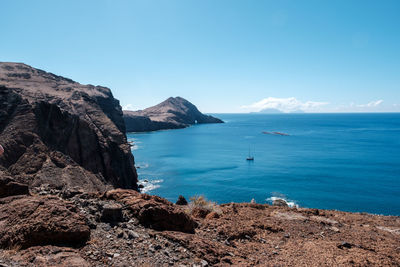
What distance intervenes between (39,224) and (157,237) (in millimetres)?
3135

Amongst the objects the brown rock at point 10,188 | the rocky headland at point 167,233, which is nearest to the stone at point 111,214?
the rocky headland at point 167,233

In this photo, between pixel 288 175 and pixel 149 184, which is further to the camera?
pixel 288 175

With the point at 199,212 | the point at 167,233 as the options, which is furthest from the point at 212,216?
the point at 167,233

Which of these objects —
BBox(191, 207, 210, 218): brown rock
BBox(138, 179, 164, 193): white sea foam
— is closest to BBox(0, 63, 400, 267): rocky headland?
BBox(191, 207, 210, 218): brown rock

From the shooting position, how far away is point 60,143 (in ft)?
102

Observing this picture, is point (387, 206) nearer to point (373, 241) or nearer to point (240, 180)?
point (240, 180)

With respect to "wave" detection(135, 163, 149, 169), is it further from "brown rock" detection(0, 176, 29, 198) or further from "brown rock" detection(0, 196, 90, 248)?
"brown rock" detection(0, 196, 90, 248)

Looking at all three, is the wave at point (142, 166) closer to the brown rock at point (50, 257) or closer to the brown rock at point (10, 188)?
the brown rock at point (10, 188)

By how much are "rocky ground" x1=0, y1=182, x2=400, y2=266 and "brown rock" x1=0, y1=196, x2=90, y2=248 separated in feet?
0.07

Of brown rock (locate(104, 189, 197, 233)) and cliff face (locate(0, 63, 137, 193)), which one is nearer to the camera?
brown rock (locate(104, 189, 197, 233))

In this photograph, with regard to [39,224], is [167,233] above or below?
below

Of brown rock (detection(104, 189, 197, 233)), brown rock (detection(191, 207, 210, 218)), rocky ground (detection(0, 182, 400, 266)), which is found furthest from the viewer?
brown rock (detection(191, 207, 210, 218))

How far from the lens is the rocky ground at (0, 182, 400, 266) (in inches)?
235

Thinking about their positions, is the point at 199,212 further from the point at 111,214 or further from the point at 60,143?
the point at 60,143
